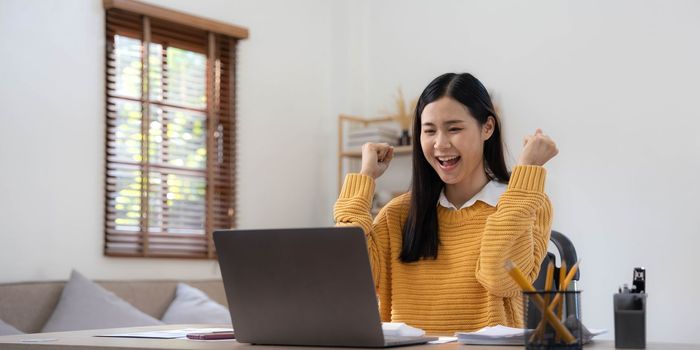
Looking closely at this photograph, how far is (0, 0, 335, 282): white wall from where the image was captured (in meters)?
4.08

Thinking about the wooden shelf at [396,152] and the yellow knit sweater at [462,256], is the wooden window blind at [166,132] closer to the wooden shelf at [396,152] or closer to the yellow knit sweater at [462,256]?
the wooden shelf at [396,152]

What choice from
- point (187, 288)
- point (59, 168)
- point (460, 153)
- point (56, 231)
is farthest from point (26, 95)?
point (460, 153)

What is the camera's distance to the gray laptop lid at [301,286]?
144cm

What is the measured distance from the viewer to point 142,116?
452 centimetres

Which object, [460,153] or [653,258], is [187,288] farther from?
[460,153]

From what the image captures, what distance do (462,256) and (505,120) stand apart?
110 inches

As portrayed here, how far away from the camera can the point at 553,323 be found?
129 centimetres

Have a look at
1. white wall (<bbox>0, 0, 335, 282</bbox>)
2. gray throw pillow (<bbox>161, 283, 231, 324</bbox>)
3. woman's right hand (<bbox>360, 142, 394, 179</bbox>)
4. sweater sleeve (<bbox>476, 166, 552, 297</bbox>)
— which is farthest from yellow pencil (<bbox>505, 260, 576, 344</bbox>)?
white wall (<bbox>0, 0, 335, 282</bbox>)

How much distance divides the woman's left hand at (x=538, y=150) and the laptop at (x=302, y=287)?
1.65 ft

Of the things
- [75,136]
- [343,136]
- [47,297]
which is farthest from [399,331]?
[343,136]

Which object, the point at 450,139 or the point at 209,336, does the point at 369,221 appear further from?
the point at 209,336

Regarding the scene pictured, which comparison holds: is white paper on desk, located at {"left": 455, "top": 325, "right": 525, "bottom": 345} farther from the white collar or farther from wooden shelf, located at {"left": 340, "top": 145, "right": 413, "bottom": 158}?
wooden shelf, located at {"left": 340, "top": 145, "right": 413, "bottom": 158}

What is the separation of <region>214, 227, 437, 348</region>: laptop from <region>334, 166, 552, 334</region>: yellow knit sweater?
408 millimetres

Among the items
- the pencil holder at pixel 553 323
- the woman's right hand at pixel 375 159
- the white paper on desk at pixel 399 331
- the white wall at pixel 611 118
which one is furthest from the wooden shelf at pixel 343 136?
the pencil holder at pixel 553 323
